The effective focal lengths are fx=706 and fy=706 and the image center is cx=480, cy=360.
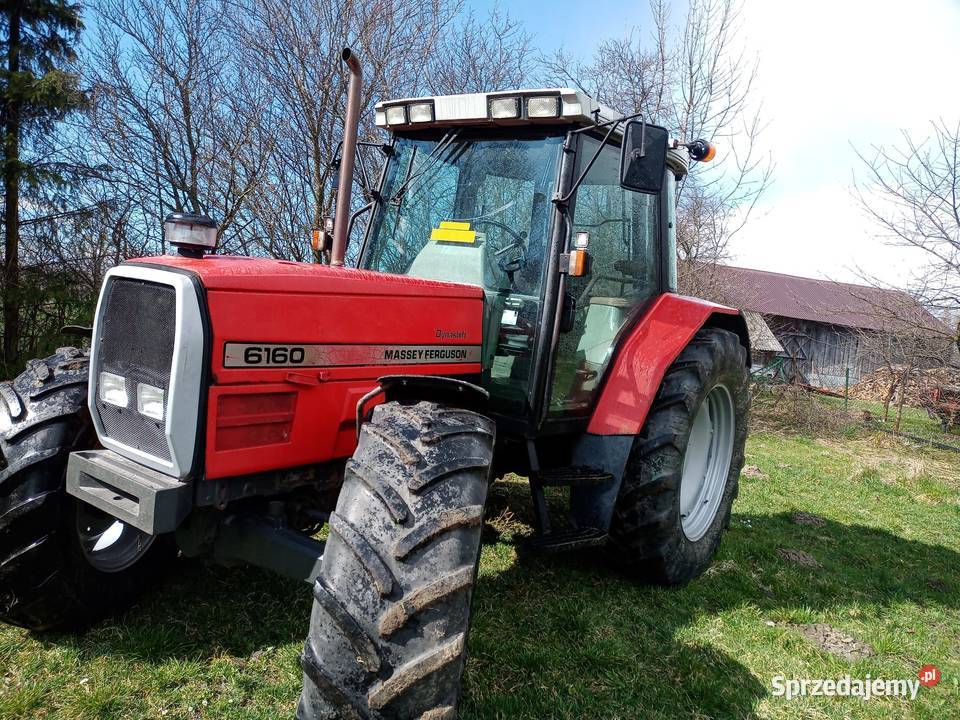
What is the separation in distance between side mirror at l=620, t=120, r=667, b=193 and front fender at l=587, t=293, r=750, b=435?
0.99 m

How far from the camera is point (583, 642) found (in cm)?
309

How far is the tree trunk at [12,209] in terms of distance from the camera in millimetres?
7492

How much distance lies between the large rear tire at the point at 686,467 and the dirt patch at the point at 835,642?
24.7 inches

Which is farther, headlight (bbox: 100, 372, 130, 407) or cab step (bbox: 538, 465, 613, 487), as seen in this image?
cab step (bbox: 538, 465, 613, 487)

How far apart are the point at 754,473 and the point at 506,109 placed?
550cm

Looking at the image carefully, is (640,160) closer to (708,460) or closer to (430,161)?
(430,161)

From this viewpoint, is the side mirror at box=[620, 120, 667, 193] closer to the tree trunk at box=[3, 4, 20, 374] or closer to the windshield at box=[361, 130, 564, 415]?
the windshield at box=[361, 130, 564, 415]

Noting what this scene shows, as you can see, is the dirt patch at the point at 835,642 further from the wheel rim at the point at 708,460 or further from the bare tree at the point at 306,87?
the bare tree at the point at 306,87

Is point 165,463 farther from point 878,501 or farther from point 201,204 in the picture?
point 201,204

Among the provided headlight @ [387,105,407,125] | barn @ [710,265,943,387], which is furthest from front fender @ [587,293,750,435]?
barn @ [710,265,943,387]

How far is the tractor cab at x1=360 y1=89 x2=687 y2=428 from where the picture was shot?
3.20 m

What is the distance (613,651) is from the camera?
3.02 meters

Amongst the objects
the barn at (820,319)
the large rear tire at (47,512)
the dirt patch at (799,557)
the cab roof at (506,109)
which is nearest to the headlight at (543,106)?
the cab roof at (506,109)

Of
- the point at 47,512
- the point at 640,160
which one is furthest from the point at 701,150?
the point at 47,512
